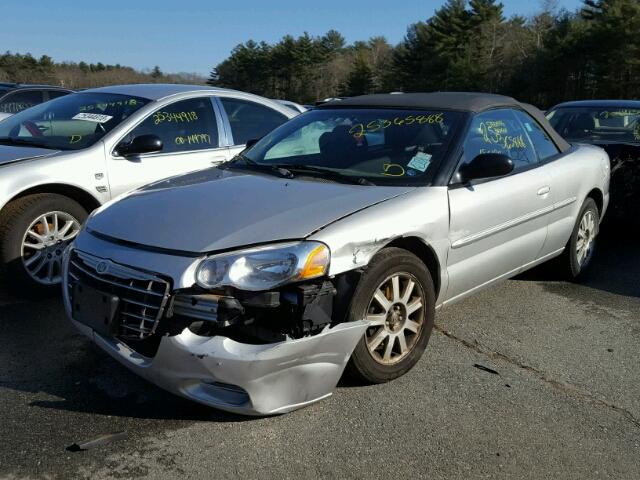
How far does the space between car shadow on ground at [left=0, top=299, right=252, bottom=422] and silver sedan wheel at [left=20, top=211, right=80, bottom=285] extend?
462 millimetres

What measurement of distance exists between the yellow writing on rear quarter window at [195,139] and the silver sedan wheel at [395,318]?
2.91 meters

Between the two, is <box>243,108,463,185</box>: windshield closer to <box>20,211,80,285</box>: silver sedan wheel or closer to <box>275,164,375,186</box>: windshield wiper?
<box>275,164,375,186</box>: windshield wiper

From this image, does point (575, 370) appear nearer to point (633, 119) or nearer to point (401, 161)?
point (401, 161)

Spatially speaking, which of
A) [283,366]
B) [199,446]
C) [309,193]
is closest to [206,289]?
[283,366]

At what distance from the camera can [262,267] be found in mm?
2852

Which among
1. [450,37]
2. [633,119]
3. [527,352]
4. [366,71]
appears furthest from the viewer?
[366,71]

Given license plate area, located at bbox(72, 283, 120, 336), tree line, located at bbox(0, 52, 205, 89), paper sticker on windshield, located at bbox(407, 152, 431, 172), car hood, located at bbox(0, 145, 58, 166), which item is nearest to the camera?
license plate area, located at bbox(72, 283, 120, 336)

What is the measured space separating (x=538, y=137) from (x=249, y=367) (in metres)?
3.19

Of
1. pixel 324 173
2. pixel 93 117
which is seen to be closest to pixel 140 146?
pixel 93 117

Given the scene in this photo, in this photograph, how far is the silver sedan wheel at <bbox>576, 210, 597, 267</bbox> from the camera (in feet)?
17.3

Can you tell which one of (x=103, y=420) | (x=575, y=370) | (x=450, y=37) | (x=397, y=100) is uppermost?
(x=450, y=37)

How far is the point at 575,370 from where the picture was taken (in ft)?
12.0

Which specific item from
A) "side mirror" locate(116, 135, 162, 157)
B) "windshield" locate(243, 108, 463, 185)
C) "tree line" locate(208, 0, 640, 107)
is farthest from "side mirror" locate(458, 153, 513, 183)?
"tree line" locate(208, 0, 640, 107)

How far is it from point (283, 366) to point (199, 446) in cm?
51
